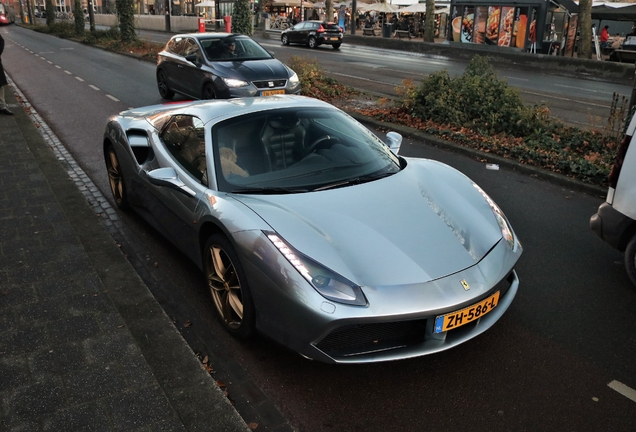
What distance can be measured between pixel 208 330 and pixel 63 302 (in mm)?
1021

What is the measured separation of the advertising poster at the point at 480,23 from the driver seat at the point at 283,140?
2964 centimetres

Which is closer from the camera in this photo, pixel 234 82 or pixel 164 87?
pixel 234 82

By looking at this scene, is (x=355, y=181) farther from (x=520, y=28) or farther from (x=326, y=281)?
(x=520, y=28)

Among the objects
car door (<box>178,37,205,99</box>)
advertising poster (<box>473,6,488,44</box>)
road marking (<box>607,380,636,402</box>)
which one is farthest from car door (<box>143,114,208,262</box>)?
advertising poster (<box>473,6,488,44</box>)

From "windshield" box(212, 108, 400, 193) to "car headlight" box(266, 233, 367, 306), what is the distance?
2.64ft

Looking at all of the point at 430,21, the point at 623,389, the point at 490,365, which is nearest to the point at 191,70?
the point at 490,365

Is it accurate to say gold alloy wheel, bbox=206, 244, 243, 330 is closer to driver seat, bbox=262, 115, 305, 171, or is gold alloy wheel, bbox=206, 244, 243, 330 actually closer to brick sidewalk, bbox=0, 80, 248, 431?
brick sidewalk, bbox=0, 80, 248, 431

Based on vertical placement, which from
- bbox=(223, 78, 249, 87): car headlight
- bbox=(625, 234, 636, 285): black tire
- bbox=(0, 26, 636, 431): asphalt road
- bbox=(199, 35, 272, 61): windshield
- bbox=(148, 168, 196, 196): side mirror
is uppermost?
bbox=(199, 35, 272, 61): windshield

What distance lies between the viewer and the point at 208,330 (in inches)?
157

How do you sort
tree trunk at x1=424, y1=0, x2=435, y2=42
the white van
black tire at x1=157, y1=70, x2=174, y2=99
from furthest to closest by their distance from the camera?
1. tree trunk at x1=424, y1=0, x2=435, y2=42
2. black tire at x1=157, y1=70, x2=174, y2=99
3. the white van

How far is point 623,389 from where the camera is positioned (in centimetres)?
332

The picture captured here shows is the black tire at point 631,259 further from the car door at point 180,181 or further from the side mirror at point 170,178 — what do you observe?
the side mirror at point 170,178

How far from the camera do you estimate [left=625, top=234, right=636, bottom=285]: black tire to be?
446 centimetres

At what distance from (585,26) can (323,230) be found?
28.2 meters
